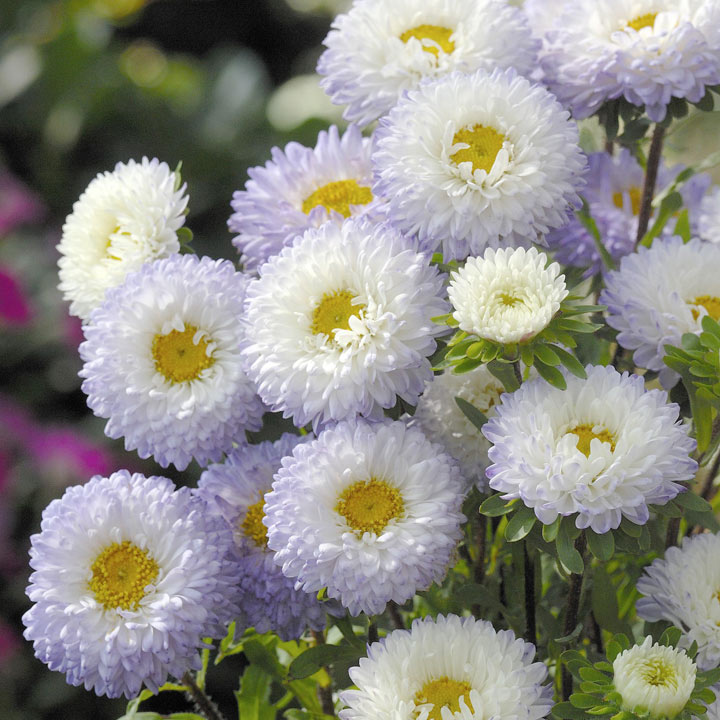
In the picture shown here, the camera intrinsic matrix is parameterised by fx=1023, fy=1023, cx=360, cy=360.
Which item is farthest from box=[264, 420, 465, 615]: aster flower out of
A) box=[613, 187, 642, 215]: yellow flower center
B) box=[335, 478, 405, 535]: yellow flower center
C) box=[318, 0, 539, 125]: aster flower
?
box=[613, 187, 642, 215]: yellow flower center

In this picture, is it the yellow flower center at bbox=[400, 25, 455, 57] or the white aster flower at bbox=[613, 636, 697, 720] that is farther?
the yellow flower center at bbox=[400, 25, 455, 57]

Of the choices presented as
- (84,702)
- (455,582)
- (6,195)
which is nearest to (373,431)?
(455,582)

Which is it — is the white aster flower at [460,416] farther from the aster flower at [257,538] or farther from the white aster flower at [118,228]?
the white aster flower at [118,228]

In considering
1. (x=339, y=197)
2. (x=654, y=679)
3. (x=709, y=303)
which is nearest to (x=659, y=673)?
(x=654, y=679)

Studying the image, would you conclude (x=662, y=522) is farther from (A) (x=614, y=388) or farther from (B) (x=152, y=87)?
(B) (x=152, y=87)

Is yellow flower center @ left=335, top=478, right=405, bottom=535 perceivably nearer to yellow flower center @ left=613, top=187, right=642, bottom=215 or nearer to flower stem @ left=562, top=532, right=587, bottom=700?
flower stem @ left=562, top=532, right=587, bottom=700

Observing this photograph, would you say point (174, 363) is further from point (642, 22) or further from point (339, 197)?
point (642, 22)
